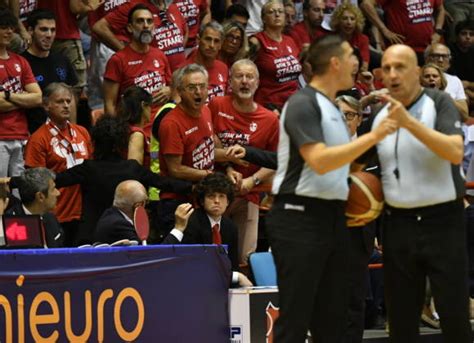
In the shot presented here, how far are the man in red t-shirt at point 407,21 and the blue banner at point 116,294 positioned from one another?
764cm

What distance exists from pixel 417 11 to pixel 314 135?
9774 millimetres

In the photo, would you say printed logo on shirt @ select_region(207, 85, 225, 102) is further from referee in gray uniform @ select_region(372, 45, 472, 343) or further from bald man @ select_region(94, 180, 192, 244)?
referee in gray uniform @ select_region(372, 45, 472, 343)

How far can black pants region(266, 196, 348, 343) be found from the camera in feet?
21.9

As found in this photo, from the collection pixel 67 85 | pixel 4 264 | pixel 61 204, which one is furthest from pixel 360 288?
pixel 67 85

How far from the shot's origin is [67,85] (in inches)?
453

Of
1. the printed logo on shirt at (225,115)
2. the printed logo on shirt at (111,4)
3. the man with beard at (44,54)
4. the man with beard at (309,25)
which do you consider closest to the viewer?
the printed logo on shirt at (225,115)

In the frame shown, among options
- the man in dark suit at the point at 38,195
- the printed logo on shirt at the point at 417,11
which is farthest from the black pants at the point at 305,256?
the printed logo on shirt at the point at 417,11

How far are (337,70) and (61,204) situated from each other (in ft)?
15.2

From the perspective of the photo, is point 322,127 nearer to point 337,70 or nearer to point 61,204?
point 337,70

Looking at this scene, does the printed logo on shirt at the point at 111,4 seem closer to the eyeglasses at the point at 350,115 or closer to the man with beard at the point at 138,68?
the man with beard at the point at 138,68

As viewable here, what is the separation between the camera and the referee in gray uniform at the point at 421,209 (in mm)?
6914

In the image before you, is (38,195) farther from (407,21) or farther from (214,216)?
(407,21)

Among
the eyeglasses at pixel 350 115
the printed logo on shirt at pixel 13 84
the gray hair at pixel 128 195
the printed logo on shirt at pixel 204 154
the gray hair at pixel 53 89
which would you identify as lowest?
the gray hair at pixel 128 195

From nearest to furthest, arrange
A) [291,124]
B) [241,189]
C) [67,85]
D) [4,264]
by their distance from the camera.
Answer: [291,124]
[4,264]
[241,189]
[67,85]
